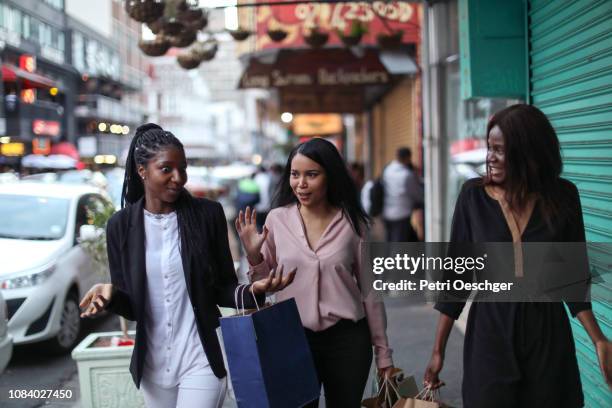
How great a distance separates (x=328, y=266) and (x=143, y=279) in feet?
2.81

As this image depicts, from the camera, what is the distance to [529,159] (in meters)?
2.61

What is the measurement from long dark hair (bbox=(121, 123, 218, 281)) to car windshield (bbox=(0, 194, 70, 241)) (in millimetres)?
4774

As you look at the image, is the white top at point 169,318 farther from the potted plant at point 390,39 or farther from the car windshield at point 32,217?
the potted plant at point 390,39

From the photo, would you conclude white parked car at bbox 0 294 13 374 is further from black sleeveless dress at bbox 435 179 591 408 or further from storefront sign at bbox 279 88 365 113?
storefront sign at bbox 279 88 365 113

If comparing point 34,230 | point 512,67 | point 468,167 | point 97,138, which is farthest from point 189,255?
point 97,138

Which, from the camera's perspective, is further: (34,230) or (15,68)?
(15,68)

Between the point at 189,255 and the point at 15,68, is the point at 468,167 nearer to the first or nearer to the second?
the point at 189,255

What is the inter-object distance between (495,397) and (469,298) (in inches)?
16.6

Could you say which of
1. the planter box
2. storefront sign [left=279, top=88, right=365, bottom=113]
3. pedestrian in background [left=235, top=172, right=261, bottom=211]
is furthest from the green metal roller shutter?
storefront sign [left=279, top=88, right=365, bottom=113]

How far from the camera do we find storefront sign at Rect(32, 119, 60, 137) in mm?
31212

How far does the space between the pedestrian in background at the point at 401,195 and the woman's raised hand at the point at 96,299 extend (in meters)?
8.25

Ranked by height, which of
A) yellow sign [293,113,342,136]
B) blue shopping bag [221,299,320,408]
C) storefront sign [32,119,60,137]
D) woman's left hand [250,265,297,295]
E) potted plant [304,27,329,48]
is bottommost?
blue shopping bag [221,299,320,408]

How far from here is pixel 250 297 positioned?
307 centimetres

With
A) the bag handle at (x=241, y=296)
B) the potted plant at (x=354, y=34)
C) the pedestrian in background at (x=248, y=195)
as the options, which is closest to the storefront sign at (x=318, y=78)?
the pedestrian in background at (x=248, y=195)
